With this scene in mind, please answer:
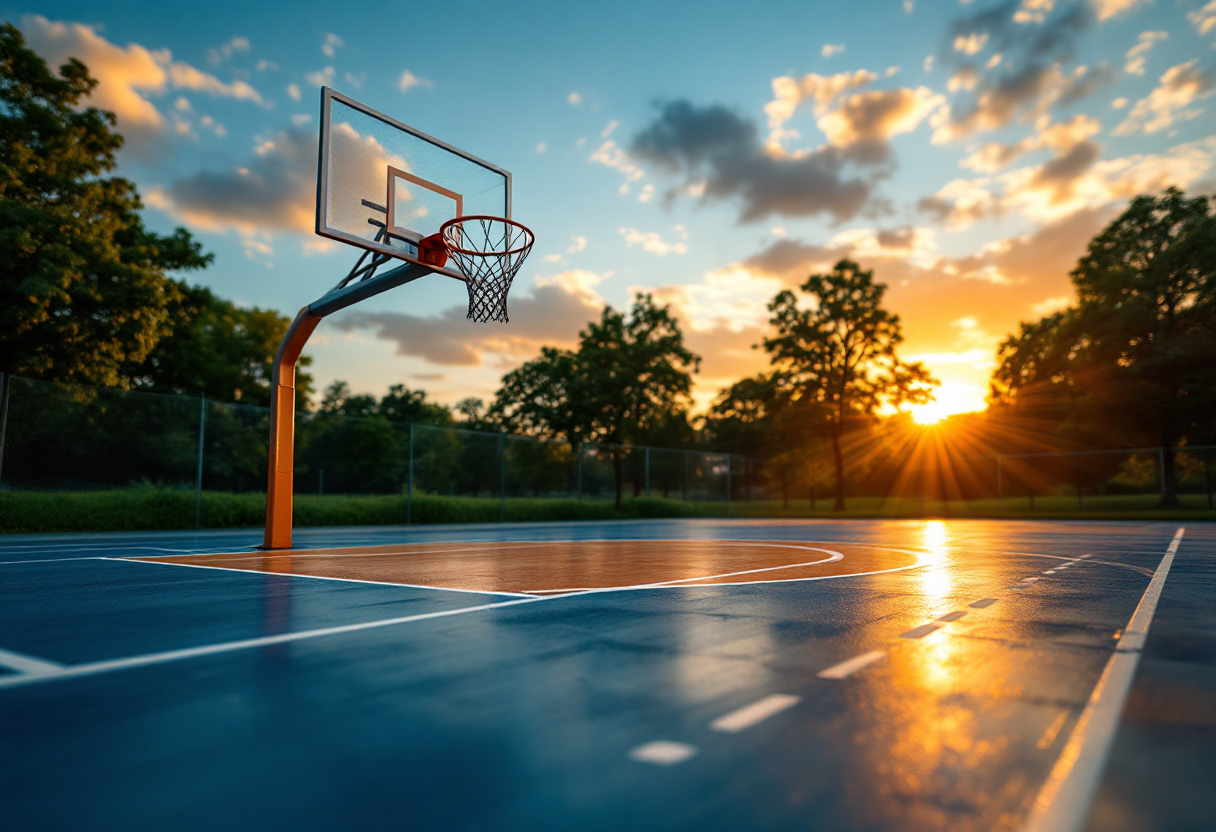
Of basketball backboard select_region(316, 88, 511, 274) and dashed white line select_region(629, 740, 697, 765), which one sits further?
basketball backboard select_region(316, 88, 511, 274)

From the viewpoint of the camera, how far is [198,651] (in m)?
3.89

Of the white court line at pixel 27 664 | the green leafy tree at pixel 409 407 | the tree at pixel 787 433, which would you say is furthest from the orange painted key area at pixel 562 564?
the green leafy tree at pixel 409 407

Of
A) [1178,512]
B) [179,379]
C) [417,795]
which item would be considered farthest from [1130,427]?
[179,379]

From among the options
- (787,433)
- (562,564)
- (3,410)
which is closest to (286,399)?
(562,564)

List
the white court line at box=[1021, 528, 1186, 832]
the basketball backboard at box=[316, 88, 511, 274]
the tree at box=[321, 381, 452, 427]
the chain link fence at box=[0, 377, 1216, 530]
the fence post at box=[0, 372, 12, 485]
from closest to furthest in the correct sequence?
the white court line at box=[1021, 528, 1186, 832] → the basketball backboard at box=[316, 88, 511, 274] → the fence post at box=[0, 372, 12, 485] → the chain link fence at box=[0, 377, 1216, 530] → the tree at box=[321, 381, 452, 427]

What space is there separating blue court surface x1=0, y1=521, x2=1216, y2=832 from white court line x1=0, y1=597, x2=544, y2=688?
3cm

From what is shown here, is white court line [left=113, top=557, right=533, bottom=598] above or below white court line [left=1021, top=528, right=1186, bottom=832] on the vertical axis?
below

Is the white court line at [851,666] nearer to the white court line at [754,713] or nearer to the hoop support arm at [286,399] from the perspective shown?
the white court line at [754,713]

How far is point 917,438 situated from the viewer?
54.4m

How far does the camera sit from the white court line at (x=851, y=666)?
3.37 m

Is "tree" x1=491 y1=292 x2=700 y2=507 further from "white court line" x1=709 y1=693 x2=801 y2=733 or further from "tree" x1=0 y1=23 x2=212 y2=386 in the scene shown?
"white court line" x1=709 y1=693 x2=801 y2=733

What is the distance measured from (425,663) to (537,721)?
1.12 meters

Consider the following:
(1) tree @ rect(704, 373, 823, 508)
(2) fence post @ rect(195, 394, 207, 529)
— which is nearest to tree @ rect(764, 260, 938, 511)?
(1) tree @ rect(704, 373, 823, 508)

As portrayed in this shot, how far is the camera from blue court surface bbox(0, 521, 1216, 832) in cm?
194
